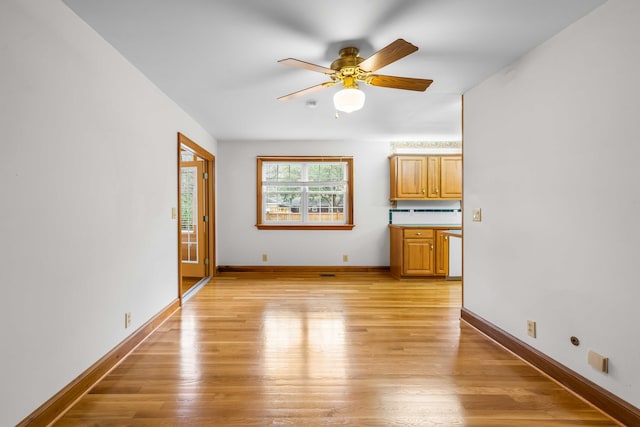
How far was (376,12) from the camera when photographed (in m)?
1.75

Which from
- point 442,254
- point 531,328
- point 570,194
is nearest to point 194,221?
point 442,254

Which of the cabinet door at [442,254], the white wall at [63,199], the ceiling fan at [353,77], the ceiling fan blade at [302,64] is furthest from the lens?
the cabinet door at [442,254]

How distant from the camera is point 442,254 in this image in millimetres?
4660

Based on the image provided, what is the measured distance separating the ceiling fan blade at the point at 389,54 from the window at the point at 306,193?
3.26 metres

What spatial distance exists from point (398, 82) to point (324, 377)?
2096 millimetres

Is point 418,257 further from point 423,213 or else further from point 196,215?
point 196,215

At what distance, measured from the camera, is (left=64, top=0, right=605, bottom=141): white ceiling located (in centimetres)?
170

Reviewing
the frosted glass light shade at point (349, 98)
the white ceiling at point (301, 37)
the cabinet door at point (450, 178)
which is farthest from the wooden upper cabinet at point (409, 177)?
the frosted glass light shade at point (349, 98)

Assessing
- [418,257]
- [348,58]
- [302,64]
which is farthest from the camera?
[418,257]

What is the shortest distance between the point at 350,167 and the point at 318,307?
263 cm

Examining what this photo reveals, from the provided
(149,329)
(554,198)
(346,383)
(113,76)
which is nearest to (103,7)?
(113,76)

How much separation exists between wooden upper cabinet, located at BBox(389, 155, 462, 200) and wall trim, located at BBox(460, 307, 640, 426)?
8.65 feet

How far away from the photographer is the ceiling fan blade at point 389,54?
1656 millimetres

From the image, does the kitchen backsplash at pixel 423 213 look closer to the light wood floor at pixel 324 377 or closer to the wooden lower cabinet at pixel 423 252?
the wooden lower cabinet at pixel 423 252
